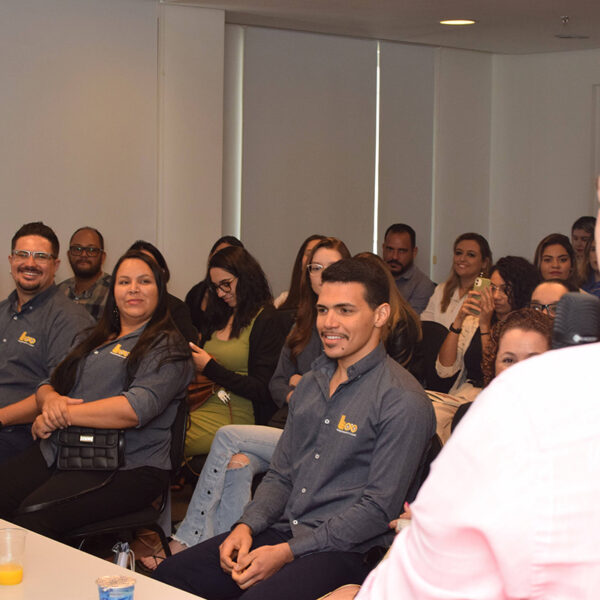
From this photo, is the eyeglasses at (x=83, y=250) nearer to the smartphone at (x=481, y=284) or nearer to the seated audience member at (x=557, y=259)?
the smartphone at (x=481, y=284)

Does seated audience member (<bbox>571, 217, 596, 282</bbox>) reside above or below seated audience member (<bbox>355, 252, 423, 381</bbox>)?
above

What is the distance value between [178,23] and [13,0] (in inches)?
43.2

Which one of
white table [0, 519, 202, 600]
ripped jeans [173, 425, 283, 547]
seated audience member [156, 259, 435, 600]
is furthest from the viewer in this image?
ripped jeans [173, 425, 283, 547]

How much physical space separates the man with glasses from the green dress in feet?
2.07

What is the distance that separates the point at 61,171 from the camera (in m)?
5.80

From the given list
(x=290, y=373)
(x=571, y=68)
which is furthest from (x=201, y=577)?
(x=571, y=68)

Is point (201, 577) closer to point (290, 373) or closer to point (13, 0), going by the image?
point (290, 373)

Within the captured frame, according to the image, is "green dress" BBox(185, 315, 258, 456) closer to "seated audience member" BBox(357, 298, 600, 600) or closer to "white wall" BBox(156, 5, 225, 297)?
"white wall" BBox(156, 5, 225, 297)

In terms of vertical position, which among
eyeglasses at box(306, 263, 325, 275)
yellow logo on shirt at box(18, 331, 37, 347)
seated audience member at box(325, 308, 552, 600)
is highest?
eyeglasses at box(306, 263, 325, 275)

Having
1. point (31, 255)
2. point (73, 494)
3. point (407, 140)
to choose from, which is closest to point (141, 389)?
point (73, 494)

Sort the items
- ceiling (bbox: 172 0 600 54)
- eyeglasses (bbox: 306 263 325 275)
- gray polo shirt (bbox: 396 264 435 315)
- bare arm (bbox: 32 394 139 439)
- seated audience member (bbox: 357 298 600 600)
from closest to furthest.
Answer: seated audience member (bbox: 357 298 600 600) < bare arm (bbox: 32 394 139 439) < eyeglasses (bbox: 306 263 325 275) < ceiling (bbox: 172 0 600 54) < gray polo shirt (bbox: 396 264 435 315)

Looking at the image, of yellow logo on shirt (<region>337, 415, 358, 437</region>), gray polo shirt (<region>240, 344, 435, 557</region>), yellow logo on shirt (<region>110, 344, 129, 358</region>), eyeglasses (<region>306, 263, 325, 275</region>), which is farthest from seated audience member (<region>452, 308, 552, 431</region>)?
eyeglasses (<region>306, 263, 325, 275</region>)

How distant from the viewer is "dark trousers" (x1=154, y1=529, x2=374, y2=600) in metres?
2.42

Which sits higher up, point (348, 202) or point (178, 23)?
point (178, 23)
